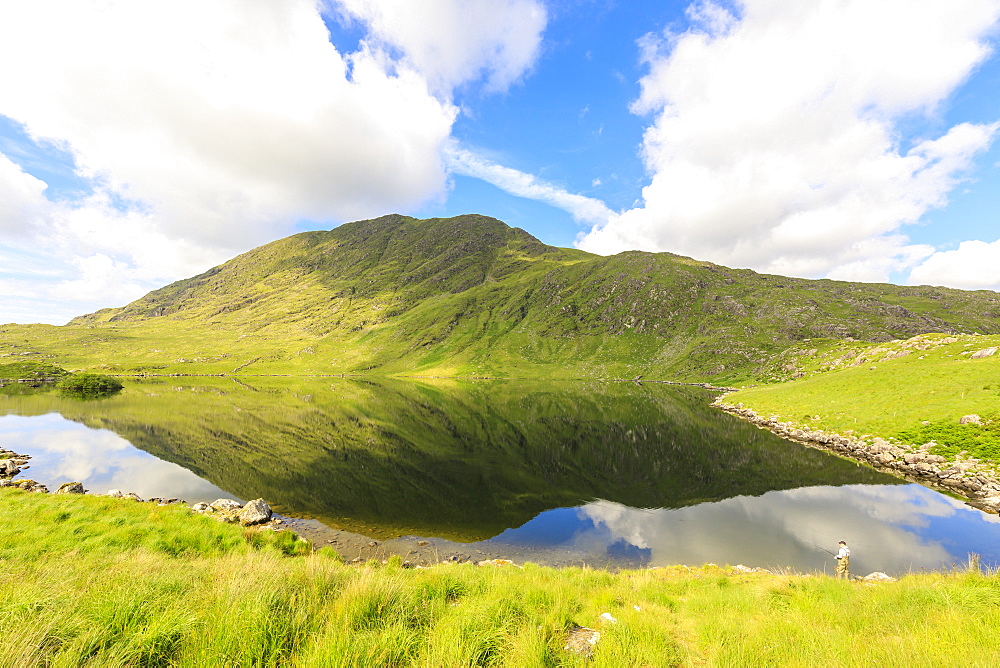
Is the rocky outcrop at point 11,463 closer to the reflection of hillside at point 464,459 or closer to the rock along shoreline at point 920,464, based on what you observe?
the reflection of hillside at point 464,459

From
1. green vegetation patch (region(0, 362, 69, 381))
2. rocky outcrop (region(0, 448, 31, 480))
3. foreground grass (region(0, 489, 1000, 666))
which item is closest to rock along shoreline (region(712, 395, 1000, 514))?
foreground grass (region(0, 489, 1000, 666))

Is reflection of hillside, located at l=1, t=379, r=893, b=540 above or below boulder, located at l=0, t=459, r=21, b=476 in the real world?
below

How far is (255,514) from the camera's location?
1065 inches

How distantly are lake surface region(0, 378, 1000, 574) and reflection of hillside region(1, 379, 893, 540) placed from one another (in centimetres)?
25

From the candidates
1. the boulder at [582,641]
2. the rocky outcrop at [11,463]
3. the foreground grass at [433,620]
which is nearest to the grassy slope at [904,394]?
the foreground grass at [433,620]

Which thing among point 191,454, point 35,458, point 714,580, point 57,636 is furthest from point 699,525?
point 35,458

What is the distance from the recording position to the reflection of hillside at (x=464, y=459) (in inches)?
1221

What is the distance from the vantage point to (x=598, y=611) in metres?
10.2

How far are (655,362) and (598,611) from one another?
188m

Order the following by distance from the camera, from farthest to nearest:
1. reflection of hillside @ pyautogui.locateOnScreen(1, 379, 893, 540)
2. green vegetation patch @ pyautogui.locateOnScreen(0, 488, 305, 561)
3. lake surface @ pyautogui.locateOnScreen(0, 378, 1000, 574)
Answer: reflection of hillside @ pyautogui.locateOnScreen(1, 379, 893, 540), lake surface @ pyautogui.locateOnScreen(0, 378, 1000, 574), green vegetation patch @ pyautogui.locateOnScreen(0, 488, 305, 561)

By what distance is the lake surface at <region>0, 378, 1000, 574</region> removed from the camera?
23656 millimetres

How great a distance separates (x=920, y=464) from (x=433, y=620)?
153ft

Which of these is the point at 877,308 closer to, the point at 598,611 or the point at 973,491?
the point at 973,491

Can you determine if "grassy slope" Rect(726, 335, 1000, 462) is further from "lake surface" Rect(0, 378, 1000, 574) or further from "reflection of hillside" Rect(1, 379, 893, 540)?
"reflection of hillside" Rect(1, 379, 893, 540)
